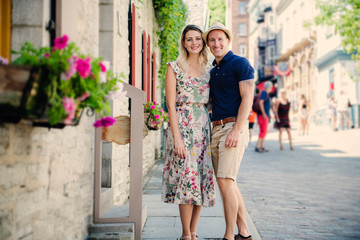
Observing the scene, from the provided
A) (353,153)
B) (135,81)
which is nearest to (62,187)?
(135,81)

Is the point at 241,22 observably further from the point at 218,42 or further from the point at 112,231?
the point at 112,231

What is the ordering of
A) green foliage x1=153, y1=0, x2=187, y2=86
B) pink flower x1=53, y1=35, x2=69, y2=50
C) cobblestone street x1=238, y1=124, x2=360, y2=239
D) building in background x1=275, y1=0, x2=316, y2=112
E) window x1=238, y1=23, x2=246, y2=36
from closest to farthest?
pink flower x1=53, y1=35, x2=69, y2=50 → cobblestone street x1=238, y1=124, x2=360, y2=239 → green foliage x1=153, y1=0, x2=187, y2=86 → building in background x1=275, y1=0, x2=316, y2=112 → window x1=238, y1=23, x2=246, y2=36

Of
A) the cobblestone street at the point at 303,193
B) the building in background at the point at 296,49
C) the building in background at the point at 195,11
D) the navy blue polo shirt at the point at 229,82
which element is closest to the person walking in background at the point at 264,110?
the cobblestone street at the point at 303,193

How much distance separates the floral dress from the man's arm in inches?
9.8

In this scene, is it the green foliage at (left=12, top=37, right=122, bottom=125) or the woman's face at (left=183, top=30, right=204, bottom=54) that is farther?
the woman's face at (left=183, top=30, right=204, bottom=54)

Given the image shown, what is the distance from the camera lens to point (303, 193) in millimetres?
6016

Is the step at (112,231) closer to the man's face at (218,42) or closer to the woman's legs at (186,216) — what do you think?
the woman's legs at (186,216)

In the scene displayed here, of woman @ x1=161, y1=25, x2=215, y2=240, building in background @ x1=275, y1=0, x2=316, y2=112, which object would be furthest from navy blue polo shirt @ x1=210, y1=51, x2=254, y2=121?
building in background @ x1=275, y1=0, x2=316, y2=112

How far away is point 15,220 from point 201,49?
216 cm

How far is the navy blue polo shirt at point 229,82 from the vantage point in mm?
3328

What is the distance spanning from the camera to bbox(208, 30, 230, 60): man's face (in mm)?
3443

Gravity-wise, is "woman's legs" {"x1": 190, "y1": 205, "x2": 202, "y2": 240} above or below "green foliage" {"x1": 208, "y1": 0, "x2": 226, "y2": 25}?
below

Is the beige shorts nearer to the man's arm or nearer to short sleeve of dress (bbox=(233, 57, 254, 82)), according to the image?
the man's arm

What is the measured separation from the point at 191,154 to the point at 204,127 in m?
0.27
